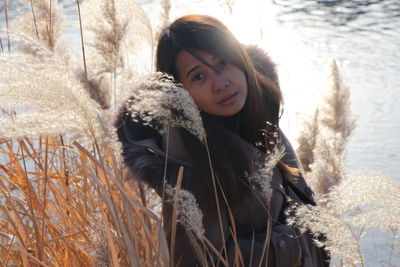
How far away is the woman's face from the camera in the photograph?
5.04 feet

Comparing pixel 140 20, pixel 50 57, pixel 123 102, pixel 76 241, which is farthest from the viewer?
pixel 140 20

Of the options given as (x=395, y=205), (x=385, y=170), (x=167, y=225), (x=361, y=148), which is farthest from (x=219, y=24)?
(x=361, y=148)

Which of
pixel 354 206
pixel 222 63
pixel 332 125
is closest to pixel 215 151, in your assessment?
pixel 222 63

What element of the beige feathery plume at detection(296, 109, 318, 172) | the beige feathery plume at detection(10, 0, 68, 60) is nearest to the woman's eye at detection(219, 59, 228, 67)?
the beige feathery plume at detection(10, 0, 68, 60)

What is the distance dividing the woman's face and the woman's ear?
0.31 metres

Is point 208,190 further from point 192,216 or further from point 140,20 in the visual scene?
point 140,20

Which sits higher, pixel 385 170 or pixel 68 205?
pixel 68 205

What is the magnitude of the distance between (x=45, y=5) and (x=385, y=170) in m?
2.70

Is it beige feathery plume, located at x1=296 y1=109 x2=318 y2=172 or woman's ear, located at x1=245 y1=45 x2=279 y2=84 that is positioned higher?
woman's ear, located at x1=245 y1=45 x2=279 y2=84

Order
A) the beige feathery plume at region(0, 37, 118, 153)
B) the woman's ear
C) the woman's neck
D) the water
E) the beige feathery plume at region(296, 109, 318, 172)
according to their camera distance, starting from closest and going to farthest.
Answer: the beige feathery plume at region(0, 37, 118, 153), the woman's neck, the woman's ear, the beige feathery plume at region(296, 109, 318, 172), the water

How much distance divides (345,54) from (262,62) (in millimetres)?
4220

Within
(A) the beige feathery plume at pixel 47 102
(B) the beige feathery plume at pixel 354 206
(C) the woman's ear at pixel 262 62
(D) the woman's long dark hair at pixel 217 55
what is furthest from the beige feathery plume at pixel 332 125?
(A) the beige feathery plume at pixel 47 102

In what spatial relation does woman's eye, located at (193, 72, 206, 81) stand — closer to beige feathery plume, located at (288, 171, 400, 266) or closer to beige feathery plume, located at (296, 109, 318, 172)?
beige feathery plume, located at (288, 171, 400, 266)

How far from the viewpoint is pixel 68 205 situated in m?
1.53
